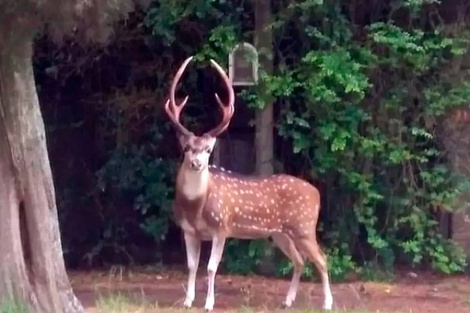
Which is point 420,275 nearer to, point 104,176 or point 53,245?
point 104,176

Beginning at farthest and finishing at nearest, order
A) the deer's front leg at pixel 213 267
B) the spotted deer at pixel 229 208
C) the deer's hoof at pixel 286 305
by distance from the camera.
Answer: the deer's hoof at pixel 286 305
the spotted deer at pixel 229 208
the deer's front leg at pixel 213 267

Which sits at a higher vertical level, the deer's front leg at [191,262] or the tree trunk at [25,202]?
the tree trunk at [25,202]

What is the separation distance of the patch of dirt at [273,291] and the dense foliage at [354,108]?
0.72ft

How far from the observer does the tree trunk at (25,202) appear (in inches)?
323

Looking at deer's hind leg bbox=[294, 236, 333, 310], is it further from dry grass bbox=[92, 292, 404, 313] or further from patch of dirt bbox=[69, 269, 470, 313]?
dry grass bbox=[92, 292, 404, 313]

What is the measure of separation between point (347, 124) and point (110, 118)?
2415 millimetres

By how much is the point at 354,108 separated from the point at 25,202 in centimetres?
370

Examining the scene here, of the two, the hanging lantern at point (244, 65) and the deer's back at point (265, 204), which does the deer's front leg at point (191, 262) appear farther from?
the hanging lantern at point (244, 65)

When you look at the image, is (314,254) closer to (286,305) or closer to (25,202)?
(286,305)

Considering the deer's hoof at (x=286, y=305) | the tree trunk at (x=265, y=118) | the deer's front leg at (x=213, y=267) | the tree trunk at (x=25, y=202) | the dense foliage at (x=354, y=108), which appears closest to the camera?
the tree trunk at (x=25, y=202)

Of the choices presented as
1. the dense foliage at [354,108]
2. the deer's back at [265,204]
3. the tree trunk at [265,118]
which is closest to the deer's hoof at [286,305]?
the deer's back at [265,204]

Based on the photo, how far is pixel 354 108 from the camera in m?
11.0

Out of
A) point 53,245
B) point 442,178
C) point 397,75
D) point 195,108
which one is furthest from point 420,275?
point 53,245

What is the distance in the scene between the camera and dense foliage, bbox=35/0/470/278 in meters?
11.0
